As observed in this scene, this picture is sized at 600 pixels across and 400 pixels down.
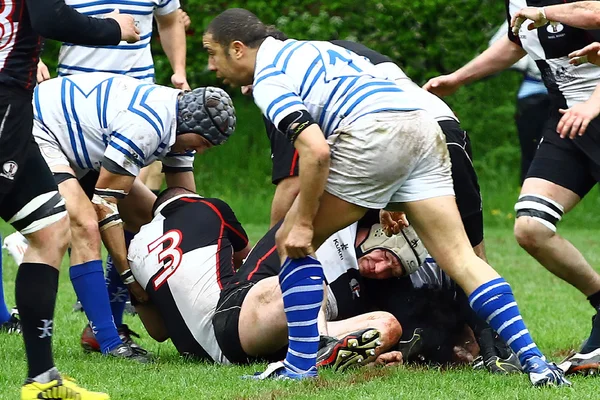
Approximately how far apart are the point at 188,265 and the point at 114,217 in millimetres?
564

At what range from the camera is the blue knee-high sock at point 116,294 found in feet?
19.5

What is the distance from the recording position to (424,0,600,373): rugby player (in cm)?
485

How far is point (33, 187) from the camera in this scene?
403cm

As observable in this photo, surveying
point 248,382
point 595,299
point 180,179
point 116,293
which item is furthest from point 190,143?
point 595,299

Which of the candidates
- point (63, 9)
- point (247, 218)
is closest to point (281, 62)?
point (63, 9)

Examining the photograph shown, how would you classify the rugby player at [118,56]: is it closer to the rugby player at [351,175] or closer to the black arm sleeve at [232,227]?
the black arm sleeve at [232,227]

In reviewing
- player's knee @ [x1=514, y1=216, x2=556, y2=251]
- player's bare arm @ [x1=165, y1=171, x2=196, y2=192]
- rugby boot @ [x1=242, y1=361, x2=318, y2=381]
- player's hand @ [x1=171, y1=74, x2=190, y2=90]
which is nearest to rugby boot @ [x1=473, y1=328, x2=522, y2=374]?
player's knee @ [x1=514, y1=216, x2=556, y2=251]

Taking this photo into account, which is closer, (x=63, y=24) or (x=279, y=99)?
(x=63, y=24)

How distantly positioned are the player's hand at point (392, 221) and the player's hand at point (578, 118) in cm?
80

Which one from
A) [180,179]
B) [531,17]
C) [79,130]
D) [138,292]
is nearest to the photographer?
[531,17]

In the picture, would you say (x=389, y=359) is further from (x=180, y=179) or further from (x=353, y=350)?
(x=180, y=179)

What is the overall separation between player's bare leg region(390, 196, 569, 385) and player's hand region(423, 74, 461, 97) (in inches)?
58.5

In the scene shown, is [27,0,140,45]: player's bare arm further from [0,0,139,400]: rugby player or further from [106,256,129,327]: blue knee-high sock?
[106,256,129,327]: blue knee-high sock

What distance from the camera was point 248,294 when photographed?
484cm
